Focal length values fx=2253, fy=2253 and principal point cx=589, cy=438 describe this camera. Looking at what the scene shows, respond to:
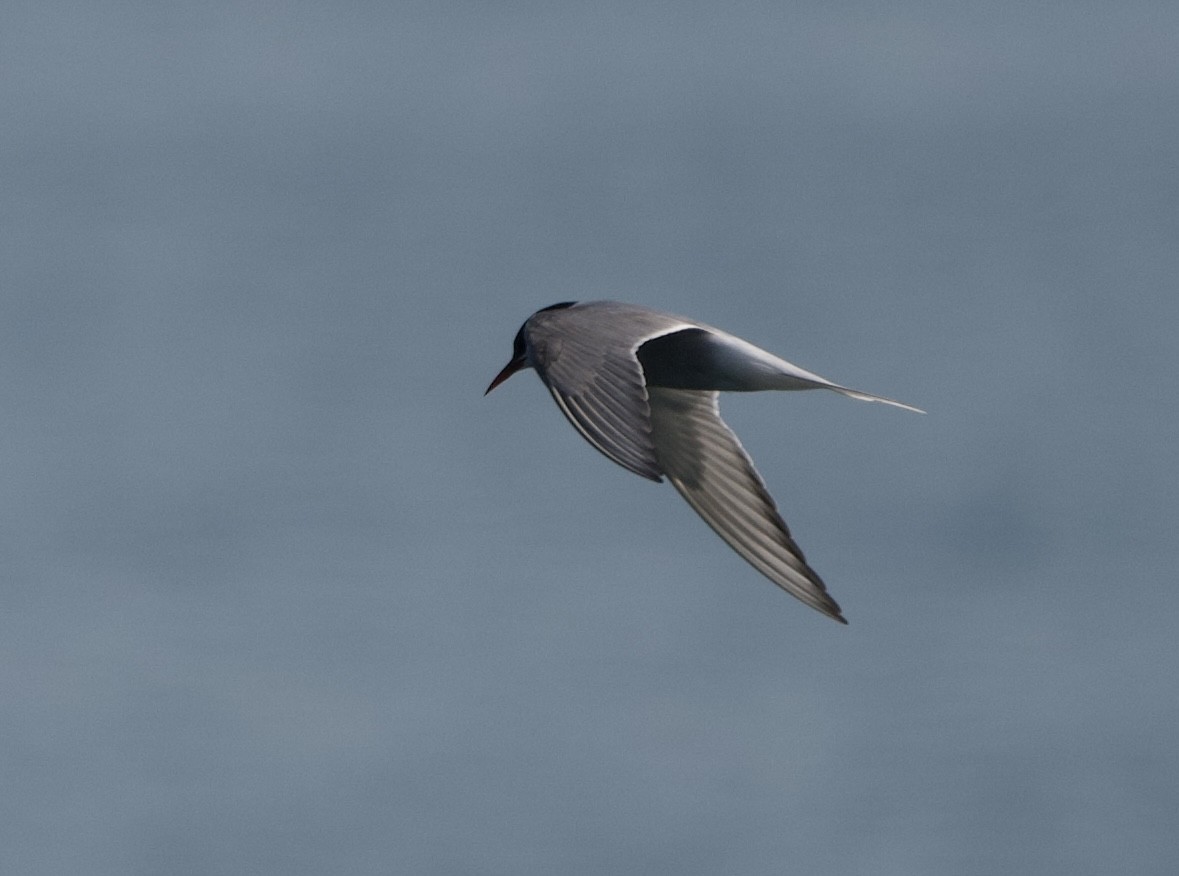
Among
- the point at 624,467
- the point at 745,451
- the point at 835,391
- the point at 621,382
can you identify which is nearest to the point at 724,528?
the point at 745,451

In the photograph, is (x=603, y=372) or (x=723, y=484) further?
(x=723, y=484)

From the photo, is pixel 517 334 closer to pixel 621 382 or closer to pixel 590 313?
pixel 590 313

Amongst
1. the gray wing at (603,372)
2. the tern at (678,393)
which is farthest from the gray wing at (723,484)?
the gray wing at (603,372)

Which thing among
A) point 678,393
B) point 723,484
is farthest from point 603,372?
point 678,393

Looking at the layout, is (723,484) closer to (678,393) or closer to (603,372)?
(678,393)

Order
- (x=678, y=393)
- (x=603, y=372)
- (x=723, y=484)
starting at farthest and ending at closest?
(x=678, y=393) → (x=723, y=484) → (x=603, y=372)

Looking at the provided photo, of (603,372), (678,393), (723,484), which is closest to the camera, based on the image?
(603,372)

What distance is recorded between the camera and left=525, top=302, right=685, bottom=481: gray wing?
49.4ft

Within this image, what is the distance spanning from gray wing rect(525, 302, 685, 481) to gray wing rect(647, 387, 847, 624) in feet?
6.69

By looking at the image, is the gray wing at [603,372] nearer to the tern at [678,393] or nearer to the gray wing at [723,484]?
the tern at [678,393]

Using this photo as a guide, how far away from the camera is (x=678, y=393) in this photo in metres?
20.3

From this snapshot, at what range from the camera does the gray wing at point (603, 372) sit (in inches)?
593

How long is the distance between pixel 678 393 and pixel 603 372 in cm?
431

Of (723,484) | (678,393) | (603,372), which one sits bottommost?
(723,484)
